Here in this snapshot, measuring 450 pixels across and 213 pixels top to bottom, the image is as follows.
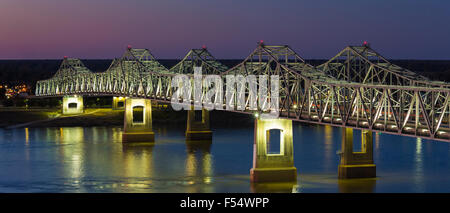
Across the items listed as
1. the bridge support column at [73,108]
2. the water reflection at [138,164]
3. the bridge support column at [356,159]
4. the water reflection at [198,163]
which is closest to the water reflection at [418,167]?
the bridge support column at [356,159]

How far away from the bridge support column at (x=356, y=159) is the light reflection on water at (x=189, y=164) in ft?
2.24

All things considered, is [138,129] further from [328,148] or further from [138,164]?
[328,148]

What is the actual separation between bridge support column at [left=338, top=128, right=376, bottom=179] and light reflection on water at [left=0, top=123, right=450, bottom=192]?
0.68 meters

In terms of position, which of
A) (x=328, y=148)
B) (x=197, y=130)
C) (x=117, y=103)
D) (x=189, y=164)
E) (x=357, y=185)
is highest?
(x=117, y=103)

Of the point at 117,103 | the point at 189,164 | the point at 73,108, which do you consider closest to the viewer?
the point at 189,164

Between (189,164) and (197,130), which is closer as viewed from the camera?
(189,164)

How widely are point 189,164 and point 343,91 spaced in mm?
16352

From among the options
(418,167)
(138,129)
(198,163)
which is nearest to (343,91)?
(418,167)

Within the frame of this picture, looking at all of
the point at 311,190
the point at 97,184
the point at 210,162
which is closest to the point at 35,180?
the point at 97,184

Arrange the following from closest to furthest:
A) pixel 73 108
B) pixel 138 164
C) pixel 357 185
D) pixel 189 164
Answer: pixel 357 185 < pixel 189 164 < pixel 138 164 < pixel 73 108

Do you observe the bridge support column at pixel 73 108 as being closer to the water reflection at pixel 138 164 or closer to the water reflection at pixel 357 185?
the water reflection at pixel 138 164

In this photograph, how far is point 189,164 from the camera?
64.7m

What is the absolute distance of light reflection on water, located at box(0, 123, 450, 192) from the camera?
170 ft
